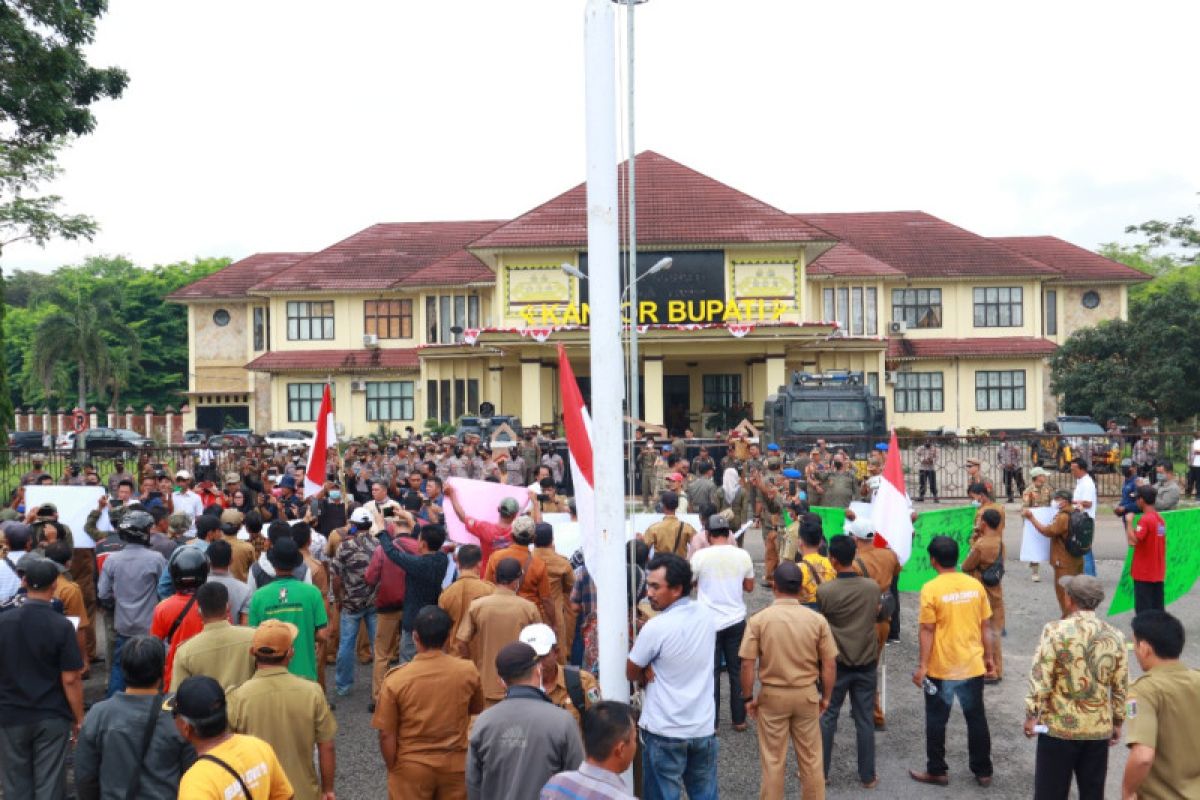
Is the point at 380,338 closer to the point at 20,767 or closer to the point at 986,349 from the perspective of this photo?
the point at 986,349

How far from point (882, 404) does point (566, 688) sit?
70.4ft

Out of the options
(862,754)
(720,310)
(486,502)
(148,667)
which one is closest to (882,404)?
(720,310)

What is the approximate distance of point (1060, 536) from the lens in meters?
10.9

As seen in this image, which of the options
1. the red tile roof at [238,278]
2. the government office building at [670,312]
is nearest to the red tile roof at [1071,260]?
the government office building at [670,312]

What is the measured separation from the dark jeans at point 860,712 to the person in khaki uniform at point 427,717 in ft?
10.1

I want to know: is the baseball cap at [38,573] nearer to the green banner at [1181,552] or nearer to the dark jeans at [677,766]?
the dark jeans at [677,766]

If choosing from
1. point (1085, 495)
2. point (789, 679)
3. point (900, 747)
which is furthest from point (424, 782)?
point (1085, 495)

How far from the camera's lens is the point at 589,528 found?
5395 mm

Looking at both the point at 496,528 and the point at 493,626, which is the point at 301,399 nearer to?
the point at 496,528

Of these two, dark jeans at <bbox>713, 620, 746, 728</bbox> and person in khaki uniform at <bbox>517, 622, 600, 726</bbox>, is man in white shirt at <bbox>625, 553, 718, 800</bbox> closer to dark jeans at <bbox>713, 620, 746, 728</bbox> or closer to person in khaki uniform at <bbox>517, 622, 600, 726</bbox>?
person in khaki uniform at <bbox>517, 622, 600, 726</bbox>

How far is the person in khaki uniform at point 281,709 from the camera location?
4992 mm

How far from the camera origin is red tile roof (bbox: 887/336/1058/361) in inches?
1699

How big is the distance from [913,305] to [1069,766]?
41.5 meters

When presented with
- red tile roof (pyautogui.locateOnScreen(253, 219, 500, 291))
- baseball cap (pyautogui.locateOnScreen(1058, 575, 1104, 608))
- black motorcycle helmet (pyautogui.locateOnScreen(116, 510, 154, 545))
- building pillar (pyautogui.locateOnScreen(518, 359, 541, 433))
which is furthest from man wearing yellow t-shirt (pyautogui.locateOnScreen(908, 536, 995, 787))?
red tile roof (pyautogui.locateOnScreen(253, 219, 500, 291))
